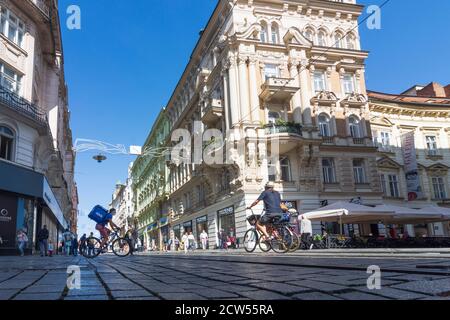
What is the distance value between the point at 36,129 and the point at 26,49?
14.8ft

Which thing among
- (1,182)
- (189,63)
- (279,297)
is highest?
(189,63)

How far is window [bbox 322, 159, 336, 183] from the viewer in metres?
29.9

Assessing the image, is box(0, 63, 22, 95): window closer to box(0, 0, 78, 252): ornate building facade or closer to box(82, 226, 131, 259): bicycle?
box(0, 0, 78, 252): ornate building facade

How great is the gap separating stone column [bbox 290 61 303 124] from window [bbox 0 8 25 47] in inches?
699

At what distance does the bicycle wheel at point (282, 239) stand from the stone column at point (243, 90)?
17.1 metres

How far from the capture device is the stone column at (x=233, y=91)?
27.8 metres

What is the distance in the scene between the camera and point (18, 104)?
19578 mm

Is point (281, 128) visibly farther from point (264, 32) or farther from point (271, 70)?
point (264, 32)

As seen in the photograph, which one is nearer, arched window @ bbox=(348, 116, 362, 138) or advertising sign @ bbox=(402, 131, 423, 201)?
arched window @ bbox=(348, 116, 362, 138)

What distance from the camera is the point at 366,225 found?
30.5 meters

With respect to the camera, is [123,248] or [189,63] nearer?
[123,248]

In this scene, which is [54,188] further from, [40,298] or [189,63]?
[40,298]

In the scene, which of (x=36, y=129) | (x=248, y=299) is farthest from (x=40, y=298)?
(x=36, y=129)

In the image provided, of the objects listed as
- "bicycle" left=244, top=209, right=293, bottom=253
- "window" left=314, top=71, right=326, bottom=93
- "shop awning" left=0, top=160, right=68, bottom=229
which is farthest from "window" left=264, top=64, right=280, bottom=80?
"bicycle" left=244, top=209, right=293, bottom=253
